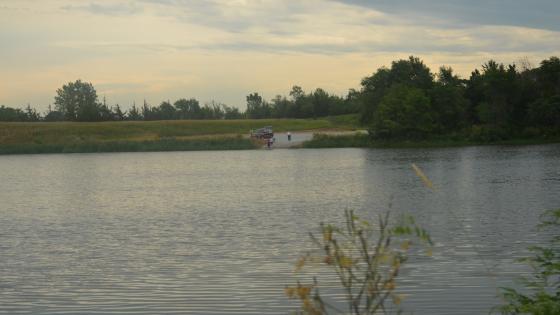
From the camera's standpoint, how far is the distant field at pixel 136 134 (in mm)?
97312

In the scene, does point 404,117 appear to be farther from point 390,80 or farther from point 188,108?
point 188,108

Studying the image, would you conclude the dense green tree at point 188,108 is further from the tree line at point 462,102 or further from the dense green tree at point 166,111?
the tree line at point 462,102

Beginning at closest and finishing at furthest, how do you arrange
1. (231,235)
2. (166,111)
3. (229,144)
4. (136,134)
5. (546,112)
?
(231,235)
(546,112)
(229,144)
(136,134)
(166,111)

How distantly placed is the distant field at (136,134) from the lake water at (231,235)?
154 feet

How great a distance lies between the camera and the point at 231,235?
22875 mm

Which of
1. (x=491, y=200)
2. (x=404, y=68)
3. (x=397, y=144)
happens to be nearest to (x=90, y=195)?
(x=491, y=200)

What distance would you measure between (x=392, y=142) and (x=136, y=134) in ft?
135

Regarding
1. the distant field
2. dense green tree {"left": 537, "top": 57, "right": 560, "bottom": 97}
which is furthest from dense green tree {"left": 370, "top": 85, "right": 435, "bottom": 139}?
the distant field

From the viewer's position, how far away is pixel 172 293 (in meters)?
15.1

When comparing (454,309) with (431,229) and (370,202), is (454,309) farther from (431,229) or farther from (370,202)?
(370,202)

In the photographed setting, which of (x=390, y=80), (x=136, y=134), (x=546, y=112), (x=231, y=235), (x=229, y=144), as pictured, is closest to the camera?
(x=231, y=235)

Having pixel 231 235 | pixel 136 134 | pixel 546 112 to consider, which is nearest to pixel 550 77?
pixel 546 112

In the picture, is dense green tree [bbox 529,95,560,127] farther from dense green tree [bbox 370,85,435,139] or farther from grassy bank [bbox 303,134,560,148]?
dense green tree [bbox 370,85,435,139]

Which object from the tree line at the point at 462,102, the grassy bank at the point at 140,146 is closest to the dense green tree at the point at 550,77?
the tree line at the point at 462,102
